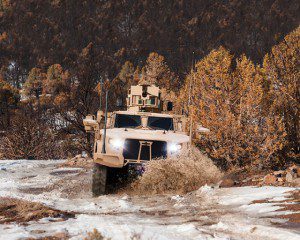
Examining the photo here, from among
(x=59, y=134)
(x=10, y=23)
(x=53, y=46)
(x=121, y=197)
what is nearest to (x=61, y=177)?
(x=121, y=197)

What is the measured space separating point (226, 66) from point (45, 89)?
58977 millimetres

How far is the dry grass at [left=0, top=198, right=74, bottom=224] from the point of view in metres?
6.51

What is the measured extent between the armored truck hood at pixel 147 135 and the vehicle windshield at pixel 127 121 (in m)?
0.47

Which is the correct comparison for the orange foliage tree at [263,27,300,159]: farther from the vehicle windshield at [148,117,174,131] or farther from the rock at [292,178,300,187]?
the rock at [292,178,300,187]

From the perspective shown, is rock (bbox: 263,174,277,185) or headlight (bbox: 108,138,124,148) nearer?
rock (bbox: 263,174,277,185)

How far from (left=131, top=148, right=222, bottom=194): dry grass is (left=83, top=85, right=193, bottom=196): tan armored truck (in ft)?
0.88

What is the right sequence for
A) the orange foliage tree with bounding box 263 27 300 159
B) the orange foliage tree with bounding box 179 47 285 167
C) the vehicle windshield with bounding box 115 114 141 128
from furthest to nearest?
the orange foliage tree with bounding box 179 47 285 167, the orange foliage tree with bounding box 263 27 300 159, the vehicle windshield with bounding box 115 114 141 128

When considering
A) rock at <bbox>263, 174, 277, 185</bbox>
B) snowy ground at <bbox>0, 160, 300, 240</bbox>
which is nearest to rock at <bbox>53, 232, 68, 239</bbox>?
snowy ground at <bbox>0, 160, 300, 240</bbox>

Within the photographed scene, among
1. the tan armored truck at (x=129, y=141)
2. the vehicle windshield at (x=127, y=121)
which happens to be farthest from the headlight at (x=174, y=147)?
the vehicle windshield at (x=127, y=121)

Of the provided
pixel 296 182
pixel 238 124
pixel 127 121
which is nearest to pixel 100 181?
pixel 127 121

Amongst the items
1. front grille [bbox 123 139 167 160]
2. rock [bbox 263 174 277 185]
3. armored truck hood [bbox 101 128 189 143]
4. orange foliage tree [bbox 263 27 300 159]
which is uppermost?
orange foliage tree [bbox 263 27 300 159]

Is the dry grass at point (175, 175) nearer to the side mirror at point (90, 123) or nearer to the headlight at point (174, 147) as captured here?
the headlight at point (174, 147)

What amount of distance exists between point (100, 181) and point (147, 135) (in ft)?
4.79

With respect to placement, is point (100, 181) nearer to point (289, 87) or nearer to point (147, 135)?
point (147, 135)
